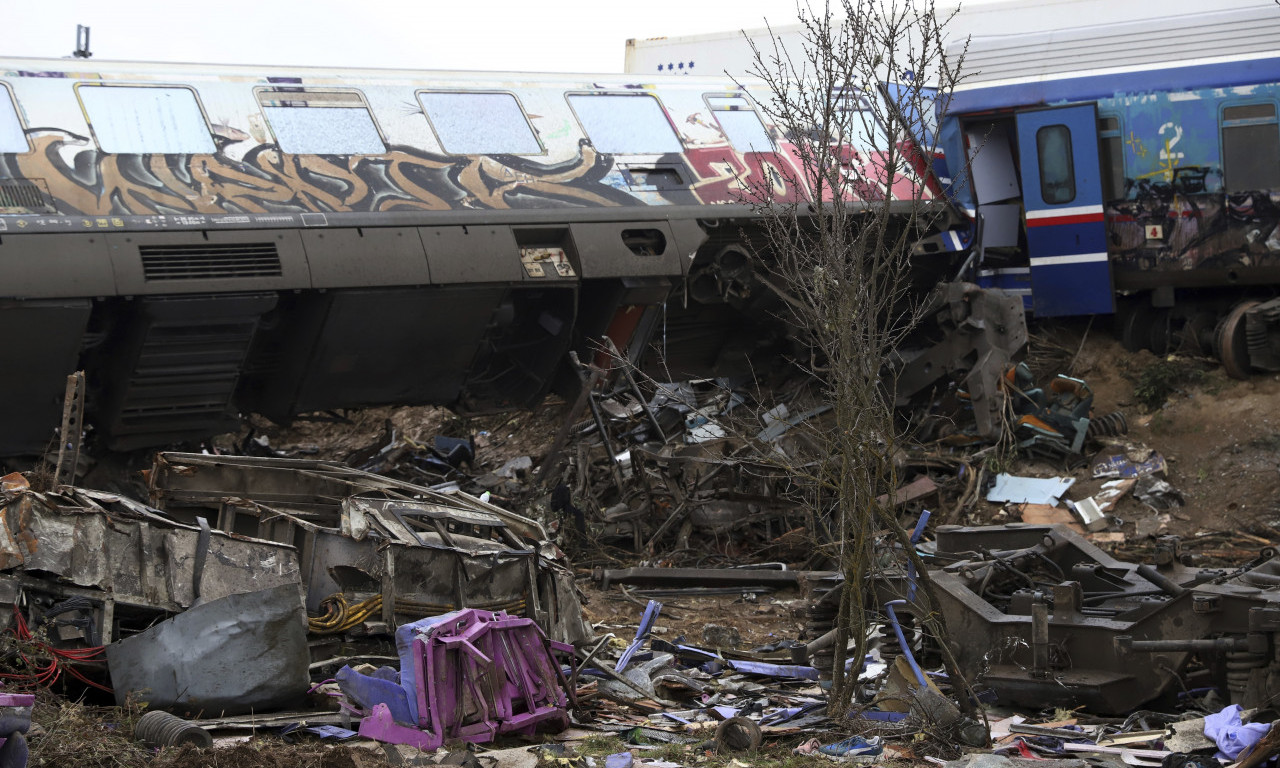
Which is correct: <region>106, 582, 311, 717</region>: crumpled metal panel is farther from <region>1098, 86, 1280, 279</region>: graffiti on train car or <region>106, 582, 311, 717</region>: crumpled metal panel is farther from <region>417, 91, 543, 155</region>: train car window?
<region>1098, 86, 1280, 279</region>: graffiti on train car

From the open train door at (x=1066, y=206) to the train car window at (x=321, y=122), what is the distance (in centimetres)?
692

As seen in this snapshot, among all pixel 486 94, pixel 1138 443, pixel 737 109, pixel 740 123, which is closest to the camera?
pixel 486 94

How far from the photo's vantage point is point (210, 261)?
10312 millimetres

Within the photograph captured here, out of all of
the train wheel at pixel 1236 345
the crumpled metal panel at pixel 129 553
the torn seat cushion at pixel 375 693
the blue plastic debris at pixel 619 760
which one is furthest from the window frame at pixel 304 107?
the train wheel at pixel 1236 345

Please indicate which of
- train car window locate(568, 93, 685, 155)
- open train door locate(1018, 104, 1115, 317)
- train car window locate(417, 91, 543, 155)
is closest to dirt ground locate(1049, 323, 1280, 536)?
open train door locate(1018, 104, 1115, 317)

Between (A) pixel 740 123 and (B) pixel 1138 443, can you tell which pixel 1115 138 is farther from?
(A) pixel 740 123

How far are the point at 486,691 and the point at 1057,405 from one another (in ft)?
28.3

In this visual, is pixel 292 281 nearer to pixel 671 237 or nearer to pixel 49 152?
pixel 49 152

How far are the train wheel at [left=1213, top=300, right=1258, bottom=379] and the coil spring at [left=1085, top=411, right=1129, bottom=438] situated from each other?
1.22m

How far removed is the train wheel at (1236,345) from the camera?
13148mm

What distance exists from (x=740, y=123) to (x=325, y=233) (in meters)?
5.07

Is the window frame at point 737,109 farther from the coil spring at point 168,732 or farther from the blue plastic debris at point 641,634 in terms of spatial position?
the coil spring at point 168,732

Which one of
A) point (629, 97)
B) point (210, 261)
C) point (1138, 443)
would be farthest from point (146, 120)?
point (1138, 443)

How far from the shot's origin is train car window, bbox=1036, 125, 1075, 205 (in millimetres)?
13719
